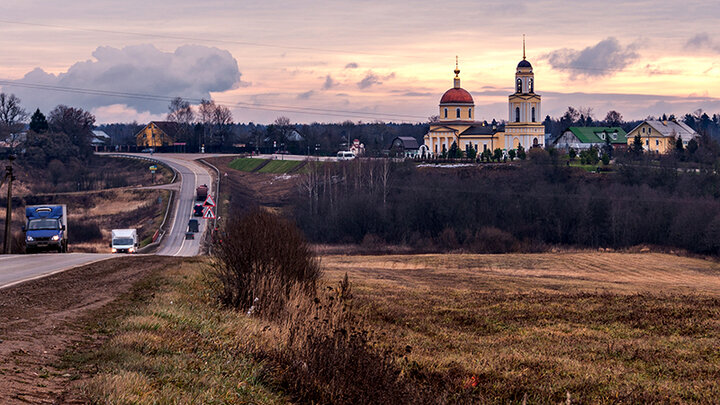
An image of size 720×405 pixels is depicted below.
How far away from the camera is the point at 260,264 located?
59.1 feet

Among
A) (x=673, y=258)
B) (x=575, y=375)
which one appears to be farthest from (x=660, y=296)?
(x=673, y=258)

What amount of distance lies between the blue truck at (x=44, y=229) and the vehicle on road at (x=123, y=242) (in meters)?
11.6

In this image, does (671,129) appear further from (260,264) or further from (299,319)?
Answer: (299,319)

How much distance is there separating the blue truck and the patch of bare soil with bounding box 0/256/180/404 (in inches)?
609

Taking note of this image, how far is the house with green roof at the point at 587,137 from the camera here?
132875 mm

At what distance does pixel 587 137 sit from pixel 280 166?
5461 centimetres

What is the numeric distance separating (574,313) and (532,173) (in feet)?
235

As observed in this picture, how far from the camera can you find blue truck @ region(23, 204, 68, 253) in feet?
130

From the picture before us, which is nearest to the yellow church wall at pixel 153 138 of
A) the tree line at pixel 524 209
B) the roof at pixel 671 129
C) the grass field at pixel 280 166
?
the grass field at pixel 280 166

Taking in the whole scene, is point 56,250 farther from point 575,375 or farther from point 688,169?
point 688,169

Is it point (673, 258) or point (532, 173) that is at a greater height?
point (532, 173)

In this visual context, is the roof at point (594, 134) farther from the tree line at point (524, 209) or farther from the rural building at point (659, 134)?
the tree line at point (524, 209)

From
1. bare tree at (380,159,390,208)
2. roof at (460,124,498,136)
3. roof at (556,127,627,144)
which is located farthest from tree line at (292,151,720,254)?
roof at (556,127,627,144)

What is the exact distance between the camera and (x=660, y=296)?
83.2ft
